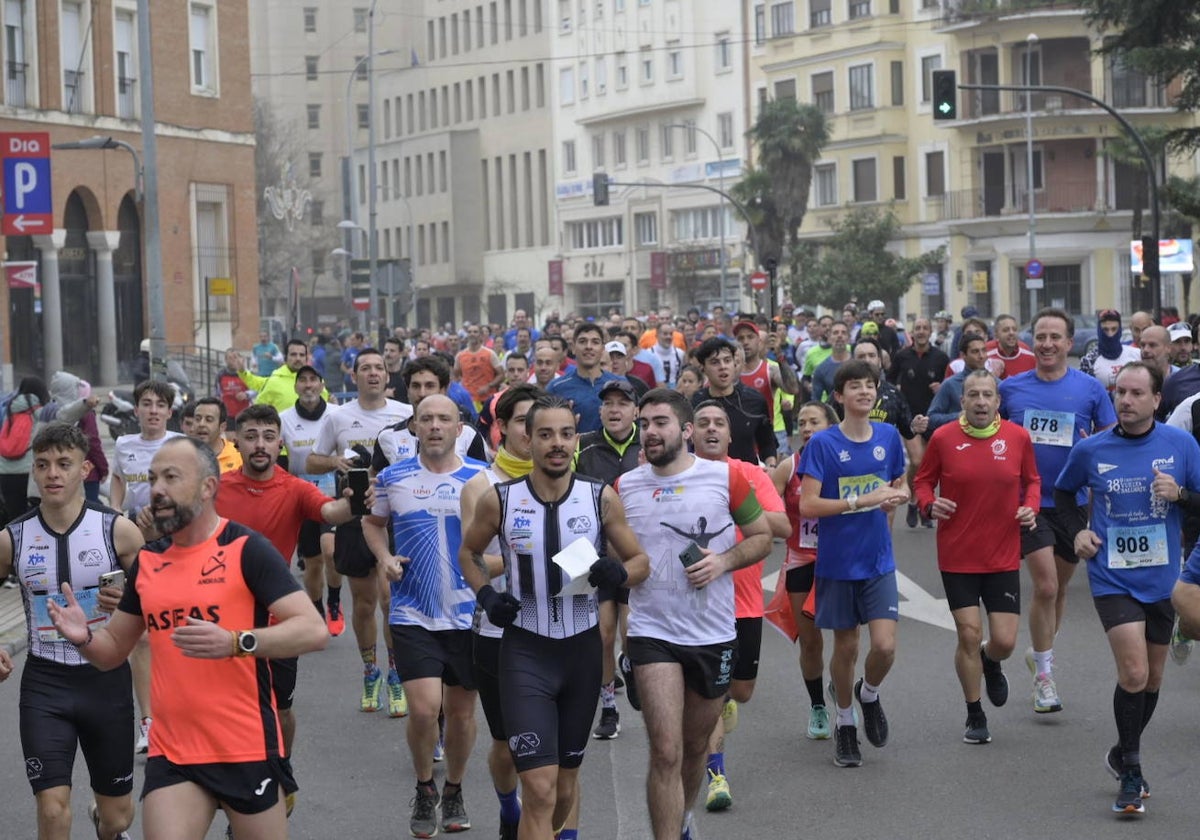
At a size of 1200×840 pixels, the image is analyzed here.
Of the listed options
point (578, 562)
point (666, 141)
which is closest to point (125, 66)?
point (578, 562)

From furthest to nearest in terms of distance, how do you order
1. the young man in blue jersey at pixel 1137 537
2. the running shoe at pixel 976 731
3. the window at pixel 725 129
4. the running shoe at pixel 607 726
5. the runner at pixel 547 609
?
1. the window at pixel 725 129
2. the running shoe at pixel 607 726
3. the running shoe at pixel 976 731
4. the young man in blue jersey at pixel 1137 537
5. the runner at pixel 547 609

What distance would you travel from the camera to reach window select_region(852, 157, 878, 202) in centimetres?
7144

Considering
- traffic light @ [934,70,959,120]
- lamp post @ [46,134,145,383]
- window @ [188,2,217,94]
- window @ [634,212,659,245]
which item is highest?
window @ [188,2,217,94]

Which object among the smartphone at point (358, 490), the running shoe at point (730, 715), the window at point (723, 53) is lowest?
the running shoe at point (730, 715)

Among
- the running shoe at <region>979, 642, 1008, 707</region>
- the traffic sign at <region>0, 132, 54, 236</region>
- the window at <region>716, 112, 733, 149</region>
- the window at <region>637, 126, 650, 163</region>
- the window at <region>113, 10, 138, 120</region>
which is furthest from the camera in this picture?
the window at <region>637, 126, 650, 163</region>

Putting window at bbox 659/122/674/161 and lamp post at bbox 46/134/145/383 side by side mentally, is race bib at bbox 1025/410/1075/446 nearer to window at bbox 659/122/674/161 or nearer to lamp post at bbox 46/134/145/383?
lamp post at bbox 46/134/145/383

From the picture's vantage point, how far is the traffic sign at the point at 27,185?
1939 centimetres

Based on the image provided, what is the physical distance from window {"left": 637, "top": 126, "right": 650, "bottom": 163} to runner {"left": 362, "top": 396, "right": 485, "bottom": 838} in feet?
265

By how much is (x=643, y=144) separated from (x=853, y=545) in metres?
80.4

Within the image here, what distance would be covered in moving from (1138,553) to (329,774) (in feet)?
13.2

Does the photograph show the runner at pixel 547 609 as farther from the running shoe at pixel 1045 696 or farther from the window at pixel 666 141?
the window at pixel 666 141

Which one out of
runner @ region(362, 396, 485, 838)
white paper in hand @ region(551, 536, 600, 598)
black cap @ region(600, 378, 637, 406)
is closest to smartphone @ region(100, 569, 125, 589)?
white paper in hand @ region(551, 536, 600, 598)

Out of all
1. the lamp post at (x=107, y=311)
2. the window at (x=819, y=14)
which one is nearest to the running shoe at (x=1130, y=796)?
the lamp post at (x=107, y=311)

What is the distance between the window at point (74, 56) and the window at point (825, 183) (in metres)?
38.0
